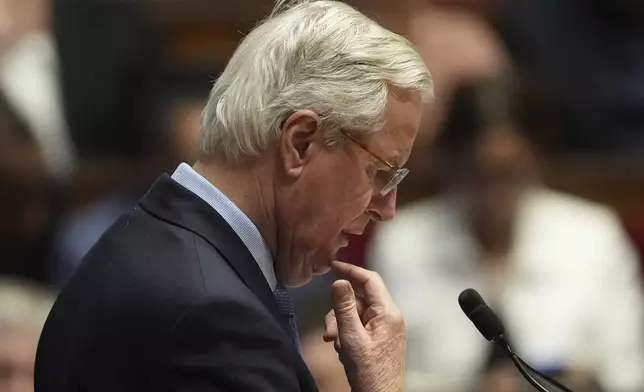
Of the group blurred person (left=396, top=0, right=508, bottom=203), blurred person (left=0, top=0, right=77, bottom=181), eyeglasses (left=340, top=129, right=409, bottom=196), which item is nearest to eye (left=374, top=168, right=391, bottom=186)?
eyeglasses (left=340, top=129, right=409, bottom=196)

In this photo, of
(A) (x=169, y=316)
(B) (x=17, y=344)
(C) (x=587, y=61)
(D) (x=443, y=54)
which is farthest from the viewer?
(C) (x=587, y=61)

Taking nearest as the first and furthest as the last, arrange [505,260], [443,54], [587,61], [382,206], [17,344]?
[382,206] → [17,344] → [505,260] → [443,54] → [587,61]

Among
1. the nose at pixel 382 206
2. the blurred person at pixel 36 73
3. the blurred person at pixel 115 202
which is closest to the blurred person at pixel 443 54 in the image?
the blurred person at pixel 115 202

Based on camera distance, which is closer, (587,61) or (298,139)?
(298,139)

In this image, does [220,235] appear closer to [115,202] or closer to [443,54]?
[115,202]

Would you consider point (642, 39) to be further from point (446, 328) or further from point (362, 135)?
point (362, 135)

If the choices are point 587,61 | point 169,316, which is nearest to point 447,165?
point 587,61

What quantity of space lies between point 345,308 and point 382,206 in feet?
0.41

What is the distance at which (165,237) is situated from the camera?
1.07 metres

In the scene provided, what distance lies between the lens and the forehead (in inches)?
45.0

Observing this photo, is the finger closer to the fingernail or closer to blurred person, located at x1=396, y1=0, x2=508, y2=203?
the fingernail

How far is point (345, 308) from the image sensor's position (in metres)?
1.13

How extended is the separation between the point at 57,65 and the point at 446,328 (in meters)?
1.05

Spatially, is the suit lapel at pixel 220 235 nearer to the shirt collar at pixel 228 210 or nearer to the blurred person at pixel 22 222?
the shirt collar at pixel 228 210
